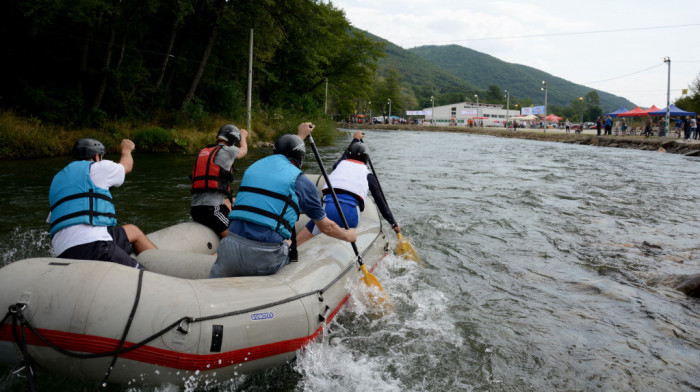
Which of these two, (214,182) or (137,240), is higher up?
(214,182)

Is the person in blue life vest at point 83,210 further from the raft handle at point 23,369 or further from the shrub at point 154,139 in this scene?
the shrub at point 154,139

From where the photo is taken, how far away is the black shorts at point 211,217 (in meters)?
5.93

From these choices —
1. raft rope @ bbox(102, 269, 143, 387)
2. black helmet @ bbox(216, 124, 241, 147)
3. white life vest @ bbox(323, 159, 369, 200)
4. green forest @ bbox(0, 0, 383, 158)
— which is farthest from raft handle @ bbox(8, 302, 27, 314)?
green forest @ bbox(0, 0, 383, 158)

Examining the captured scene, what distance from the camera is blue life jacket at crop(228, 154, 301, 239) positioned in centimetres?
395

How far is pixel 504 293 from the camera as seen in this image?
616 centimetres

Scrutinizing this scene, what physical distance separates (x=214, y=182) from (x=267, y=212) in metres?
2.27

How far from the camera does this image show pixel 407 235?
8828mm

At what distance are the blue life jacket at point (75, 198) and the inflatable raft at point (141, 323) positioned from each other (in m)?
0.62

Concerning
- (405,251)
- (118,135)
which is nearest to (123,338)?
(405,251)

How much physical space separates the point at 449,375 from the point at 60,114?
1942 cm

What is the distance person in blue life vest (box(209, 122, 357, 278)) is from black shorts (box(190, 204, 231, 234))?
6.02ft

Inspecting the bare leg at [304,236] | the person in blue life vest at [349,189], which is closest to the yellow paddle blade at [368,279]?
the person in blue life vest at [349,189]

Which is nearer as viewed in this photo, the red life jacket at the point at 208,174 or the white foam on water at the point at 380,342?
the white foam on water at the point at 380,342

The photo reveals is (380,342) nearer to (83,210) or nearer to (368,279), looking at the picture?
(368,279)
